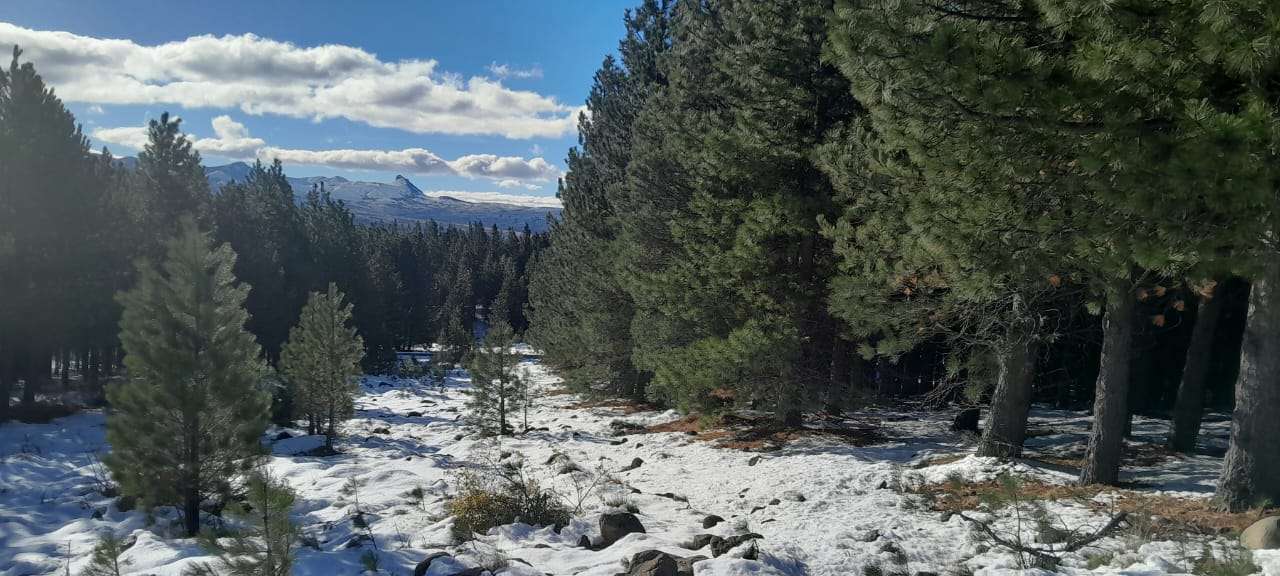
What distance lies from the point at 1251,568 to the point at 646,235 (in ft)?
41.6

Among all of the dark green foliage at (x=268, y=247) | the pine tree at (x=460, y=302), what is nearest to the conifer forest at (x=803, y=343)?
the dark green foliage at (x=268, y=247)

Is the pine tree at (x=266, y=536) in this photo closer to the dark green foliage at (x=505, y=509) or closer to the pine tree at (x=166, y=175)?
the dark green foliage at (x=505, y=509)

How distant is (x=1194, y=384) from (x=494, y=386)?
15435 mm

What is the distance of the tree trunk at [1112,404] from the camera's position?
282 inches

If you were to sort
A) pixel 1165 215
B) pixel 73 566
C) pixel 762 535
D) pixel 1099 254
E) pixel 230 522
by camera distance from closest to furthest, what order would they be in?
pixel 1165 215
pixel 1099 254
pixel 762 535
pixel 73 566
pixel 230 522

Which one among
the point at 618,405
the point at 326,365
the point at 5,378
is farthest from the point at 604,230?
the point at 5,378

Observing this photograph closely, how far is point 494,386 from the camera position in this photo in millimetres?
18703

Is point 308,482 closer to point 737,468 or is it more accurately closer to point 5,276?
point 737,468

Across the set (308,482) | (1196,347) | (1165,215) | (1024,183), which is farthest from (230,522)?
(1196,347)

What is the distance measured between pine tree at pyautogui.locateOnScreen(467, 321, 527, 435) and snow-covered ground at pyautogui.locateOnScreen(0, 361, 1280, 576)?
140 cm

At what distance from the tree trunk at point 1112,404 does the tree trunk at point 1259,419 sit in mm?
1244

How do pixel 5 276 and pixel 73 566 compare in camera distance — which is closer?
pixel 73 566

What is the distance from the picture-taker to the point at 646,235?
15930mm

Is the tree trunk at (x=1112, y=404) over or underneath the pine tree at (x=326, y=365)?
over
